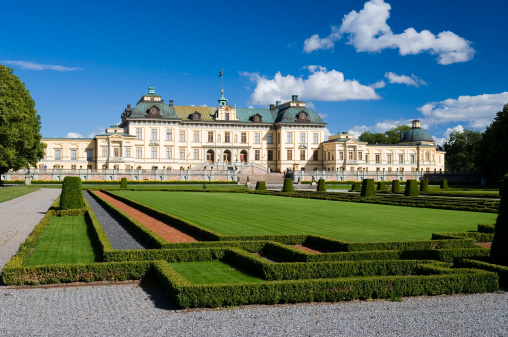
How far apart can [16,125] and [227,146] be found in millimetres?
38726

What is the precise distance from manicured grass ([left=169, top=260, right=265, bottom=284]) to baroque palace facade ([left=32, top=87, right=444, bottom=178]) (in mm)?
55831

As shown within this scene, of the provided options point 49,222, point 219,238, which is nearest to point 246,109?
point 49,222

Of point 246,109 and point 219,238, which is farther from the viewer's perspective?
point 246,109

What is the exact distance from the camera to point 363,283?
24.5 ft

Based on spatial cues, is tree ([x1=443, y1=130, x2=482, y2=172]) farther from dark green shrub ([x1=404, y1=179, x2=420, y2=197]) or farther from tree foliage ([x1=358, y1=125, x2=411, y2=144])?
dark green shrub ([x1=404, y1=179, x2=420, y2=197])

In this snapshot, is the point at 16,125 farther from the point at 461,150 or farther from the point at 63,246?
the point at 461,150

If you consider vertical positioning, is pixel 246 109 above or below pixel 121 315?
above

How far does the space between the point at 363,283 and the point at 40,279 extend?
537 cm

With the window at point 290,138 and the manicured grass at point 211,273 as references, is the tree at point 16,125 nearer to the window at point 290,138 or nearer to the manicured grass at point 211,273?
the manicured grass at point 211,273

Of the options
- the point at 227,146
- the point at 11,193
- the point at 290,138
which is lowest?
the point at 11,193

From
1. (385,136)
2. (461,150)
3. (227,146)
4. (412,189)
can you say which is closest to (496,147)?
(412,189)

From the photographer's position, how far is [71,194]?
1909cm

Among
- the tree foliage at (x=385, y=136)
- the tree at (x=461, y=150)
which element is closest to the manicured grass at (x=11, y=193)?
the tree at (x=461, y=150)

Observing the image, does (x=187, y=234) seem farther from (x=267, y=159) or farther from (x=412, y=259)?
(x=267, y=159)
